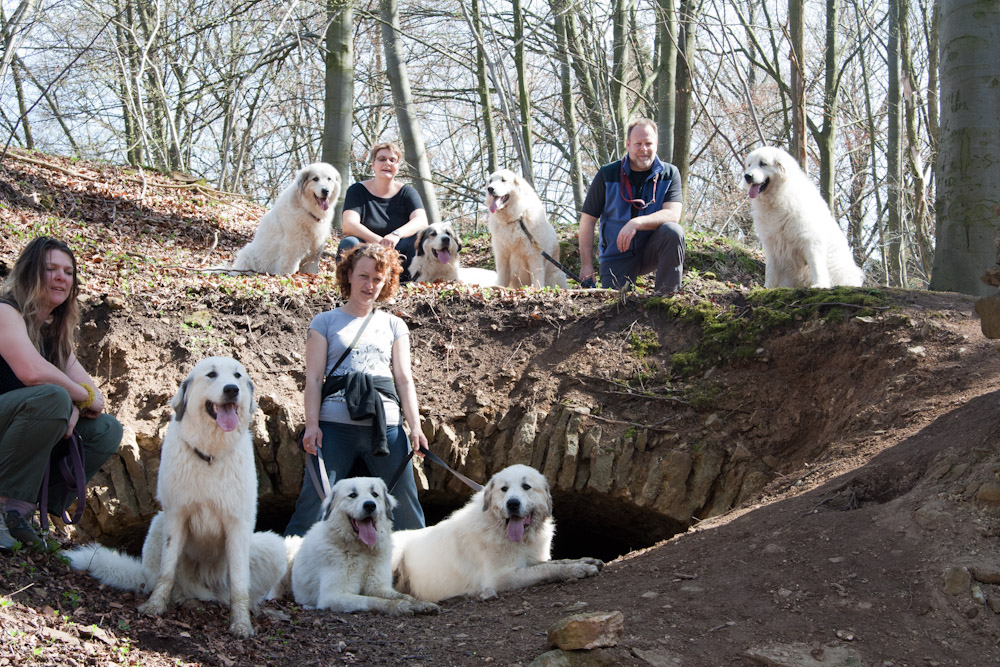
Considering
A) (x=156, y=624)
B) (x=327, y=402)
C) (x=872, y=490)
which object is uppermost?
(x=327, y=402)

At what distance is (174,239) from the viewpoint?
35.2ft

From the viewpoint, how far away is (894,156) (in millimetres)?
14594

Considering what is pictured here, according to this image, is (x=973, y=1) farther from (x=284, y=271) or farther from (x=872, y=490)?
(x=284, y=271)

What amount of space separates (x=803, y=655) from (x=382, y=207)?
5902 mm

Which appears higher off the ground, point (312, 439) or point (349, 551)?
point (312, 439)

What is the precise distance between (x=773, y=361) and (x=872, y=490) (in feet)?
7.03

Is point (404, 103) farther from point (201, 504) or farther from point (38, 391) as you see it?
point (201, 504)

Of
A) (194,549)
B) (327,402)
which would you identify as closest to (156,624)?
(194,549)

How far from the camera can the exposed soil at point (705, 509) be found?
348 centimetres

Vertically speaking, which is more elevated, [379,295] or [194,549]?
[379,295]

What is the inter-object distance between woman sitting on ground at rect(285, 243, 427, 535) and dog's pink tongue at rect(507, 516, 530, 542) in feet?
2.62

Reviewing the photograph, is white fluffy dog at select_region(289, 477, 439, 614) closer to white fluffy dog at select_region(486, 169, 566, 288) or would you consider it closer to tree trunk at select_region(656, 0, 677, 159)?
white fluffy dog at select_region(486, 169, 566, 288)

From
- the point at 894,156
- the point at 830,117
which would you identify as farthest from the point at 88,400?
the point at 894,156

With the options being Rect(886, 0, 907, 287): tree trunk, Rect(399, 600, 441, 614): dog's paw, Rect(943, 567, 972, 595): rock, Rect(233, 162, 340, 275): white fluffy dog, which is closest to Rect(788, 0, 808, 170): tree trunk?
Rect(886, 0, 907, 287): tree trunk
